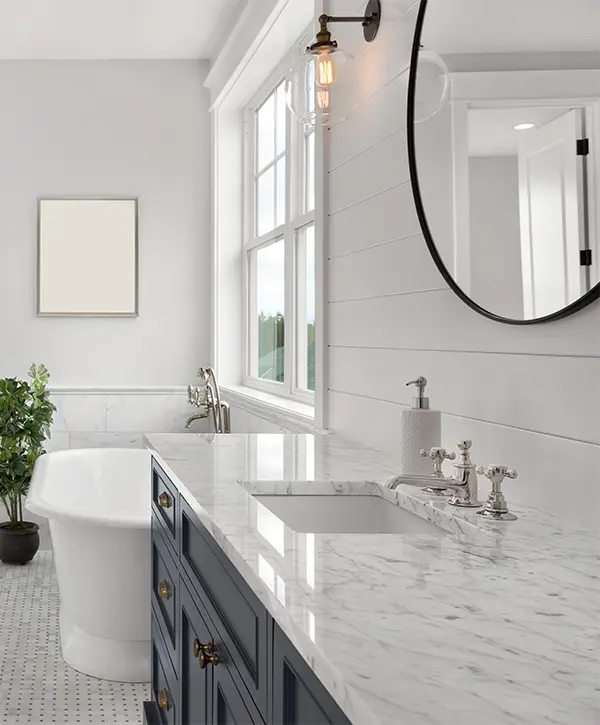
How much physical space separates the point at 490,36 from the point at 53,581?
3.28 m

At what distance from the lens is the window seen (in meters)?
3.54

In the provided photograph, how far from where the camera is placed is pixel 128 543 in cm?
277

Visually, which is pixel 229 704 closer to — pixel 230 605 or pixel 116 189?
pixel 230 605

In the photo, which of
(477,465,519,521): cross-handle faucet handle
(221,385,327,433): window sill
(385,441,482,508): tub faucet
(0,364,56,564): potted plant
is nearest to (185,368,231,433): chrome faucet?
(221,385,327,433): window sill

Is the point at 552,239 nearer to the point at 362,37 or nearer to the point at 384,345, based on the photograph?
the point at 384,345

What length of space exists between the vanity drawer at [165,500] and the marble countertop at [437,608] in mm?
305

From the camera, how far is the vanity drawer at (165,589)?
1.82 m

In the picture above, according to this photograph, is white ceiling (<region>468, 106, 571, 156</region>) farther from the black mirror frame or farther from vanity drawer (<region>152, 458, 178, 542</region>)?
vanity drawer (<region>152, 458, 178, 542</region>)

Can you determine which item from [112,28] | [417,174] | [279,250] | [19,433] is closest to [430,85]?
[417,174]

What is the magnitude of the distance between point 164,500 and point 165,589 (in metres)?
0.23

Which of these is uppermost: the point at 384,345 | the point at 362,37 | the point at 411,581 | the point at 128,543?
the point at 362,37

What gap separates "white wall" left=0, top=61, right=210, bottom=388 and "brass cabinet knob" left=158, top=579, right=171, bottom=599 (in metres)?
2.76

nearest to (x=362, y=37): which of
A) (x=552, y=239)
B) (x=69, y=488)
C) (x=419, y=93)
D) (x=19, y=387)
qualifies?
(x=419, y=93)

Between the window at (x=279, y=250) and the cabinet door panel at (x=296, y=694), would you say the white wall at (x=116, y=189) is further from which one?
the cabinet door panel at (x=296, y=694)
